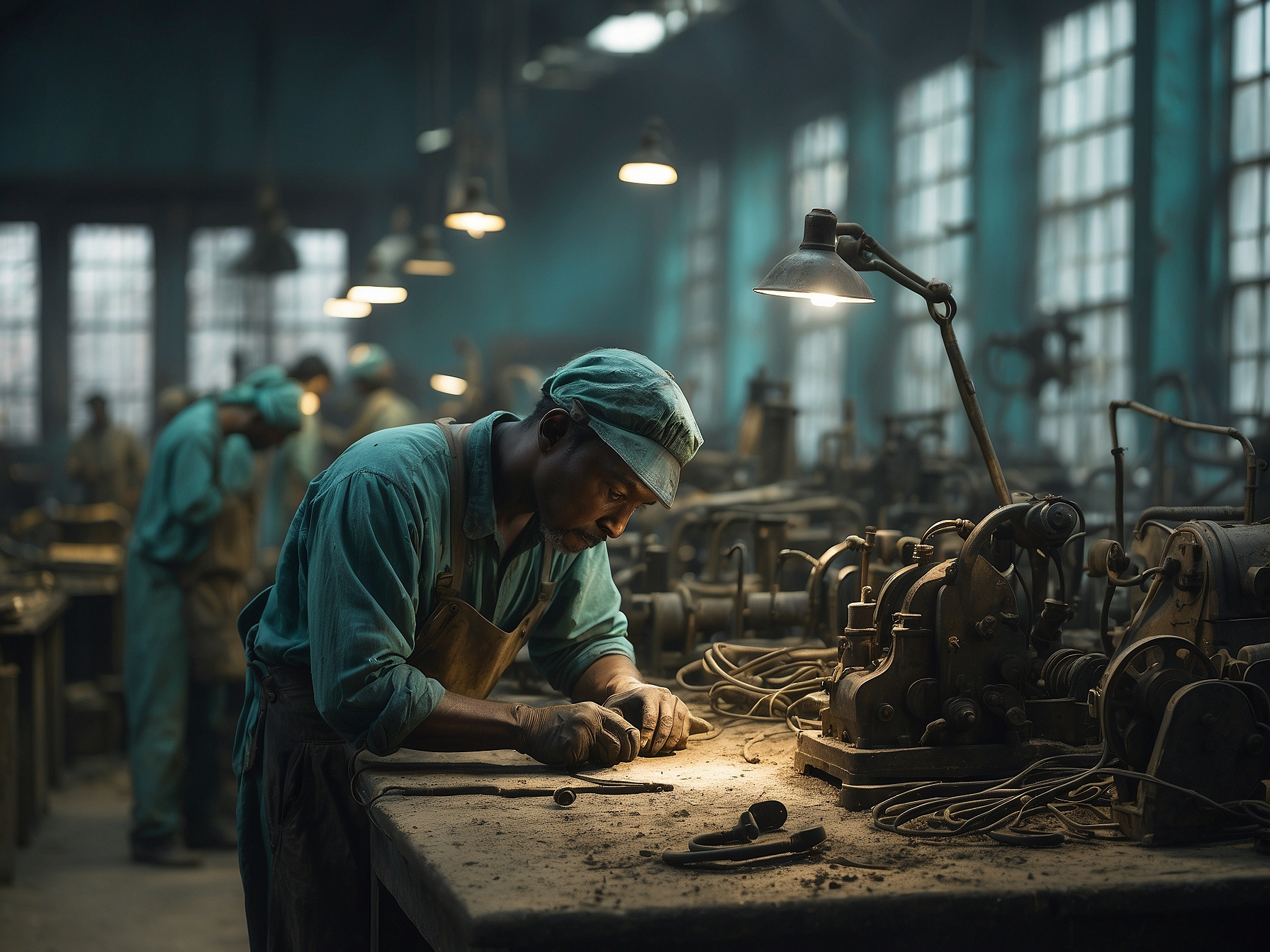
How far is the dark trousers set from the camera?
2.34m

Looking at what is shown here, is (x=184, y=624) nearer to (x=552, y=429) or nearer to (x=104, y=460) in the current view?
(x=552, y=429)

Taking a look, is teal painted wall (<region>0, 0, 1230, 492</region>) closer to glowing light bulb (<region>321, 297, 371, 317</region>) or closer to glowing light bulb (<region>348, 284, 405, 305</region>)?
glowing light bulb (<region>321, 297, 371, 317</region>)

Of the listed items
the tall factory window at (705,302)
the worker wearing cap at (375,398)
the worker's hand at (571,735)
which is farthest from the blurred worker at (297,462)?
the worker's hand at (571,735)

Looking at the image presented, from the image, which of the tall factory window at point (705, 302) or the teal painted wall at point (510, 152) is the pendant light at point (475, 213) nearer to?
the teal painted wall at point (510, 152)

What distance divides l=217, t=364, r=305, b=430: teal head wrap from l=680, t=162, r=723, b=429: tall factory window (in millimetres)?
8635

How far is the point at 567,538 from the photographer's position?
2.43 m

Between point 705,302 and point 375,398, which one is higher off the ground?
point 705,302

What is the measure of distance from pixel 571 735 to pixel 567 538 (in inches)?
15.1

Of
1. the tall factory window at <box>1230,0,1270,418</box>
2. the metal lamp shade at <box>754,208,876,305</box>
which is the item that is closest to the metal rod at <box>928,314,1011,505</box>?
the metal lamp shade at <box>754,208,876,305</box>

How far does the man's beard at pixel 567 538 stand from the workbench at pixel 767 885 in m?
0.53

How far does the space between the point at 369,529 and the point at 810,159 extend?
10478 mm

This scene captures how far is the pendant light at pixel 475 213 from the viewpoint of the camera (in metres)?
7.26

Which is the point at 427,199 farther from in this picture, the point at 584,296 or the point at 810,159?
the point at 810,159

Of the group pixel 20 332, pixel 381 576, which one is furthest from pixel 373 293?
pixel 20 332
